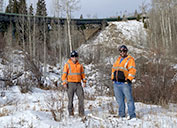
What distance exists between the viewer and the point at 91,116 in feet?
14.4

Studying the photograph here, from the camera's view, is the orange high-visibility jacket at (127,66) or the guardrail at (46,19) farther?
the guardrail at (46,19)

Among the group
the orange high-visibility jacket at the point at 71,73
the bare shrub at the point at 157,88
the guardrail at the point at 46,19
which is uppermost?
the guardrail at the point at 46,19

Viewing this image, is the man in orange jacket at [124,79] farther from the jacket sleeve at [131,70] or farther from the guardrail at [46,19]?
the guardrail at [46,19]

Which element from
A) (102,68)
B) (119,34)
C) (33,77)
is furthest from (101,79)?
(119,34)

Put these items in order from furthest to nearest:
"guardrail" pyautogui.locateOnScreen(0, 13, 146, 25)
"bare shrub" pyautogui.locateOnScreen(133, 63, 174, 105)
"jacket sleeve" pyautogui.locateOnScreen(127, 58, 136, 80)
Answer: "guardrail" pyautogui.locateOnScreen(0, 13, 146, 25), "bare shrub" pyautogui.locateOnScreen(133, 63, 174, 105), "jacket sleeve" pyautogui.locateOnScreen(127, 58, 136, 80)

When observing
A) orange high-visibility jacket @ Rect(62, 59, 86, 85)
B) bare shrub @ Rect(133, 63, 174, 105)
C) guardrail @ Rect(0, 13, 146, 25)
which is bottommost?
bare shrub @ Rect(133, 63, 174, 105)

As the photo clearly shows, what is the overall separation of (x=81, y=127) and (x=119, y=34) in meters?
40.4

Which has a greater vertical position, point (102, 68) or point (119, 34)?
point (119, 34)

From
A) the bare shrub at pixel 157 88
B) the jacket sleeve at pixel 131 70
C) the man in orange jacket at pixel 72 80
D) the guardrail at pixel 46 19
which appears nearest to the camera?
the jacket sleeve at pixel 131 70

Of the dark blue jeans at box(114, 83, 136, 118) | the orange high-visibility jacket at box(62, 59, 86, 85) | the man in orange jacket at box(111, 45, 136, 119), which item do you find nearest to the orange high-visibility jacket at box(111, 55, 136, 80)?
the man in orange jacket at box(111, 45, 136, 119)

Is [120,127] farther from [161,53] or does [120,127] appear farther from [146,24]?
[146,24]

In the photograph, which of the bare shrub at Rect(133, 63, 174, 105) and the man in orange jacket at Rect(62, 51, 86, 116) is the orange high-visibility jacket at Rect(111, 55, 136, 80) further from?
the bare shrub at Rect(133, 63, 174, 105)

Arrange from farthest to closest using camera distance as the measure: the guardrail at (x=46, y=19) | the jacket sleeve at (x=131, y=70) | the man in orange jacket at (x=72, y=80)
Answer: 1. the guardrail at (x=46, y=19)
2. the man in orange jacket at (x=72, y=80)
3. the jacket sleeve at (x=131, y=70)

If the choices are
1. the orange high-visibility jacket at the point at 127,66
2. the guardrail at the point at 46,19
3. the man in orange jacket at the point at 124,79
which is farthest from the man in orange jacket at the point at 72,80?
the guardrail at the point at 46,19
